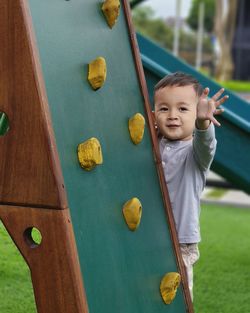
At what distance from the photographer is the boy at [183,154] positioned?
221 centimetres

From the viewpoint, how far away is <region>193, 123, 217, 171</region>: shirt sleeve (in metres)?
2.12

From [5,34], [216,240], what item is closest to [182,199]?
[5,34]

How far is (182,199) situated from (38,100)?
692mm

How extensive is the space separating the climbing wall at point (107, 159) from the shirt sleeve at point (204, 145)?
13cm

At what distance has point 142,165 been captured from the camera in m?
2.18

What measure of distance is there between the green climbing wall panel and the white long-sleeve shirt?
0.06 metres

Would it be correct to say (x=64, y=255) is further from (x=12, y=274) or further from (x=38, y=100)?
(x=12, y=274)

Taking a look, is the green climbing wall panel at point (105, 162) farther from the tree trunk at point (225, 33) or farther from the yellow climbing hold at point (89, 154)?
the tree trunk at point (225, 33)

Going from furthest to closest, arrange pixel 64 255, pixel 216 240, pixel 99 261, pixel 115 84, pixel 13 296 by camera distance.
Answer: pixel 216 240, pixel 13 296, pixel 115 84, pixel 99 261, pixel 64 255

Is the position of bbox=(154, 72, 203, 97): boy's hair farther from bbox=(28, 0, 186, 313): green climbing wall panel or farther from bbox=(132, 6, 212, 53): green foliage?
bbox=(132, 6, 212, 53): green foliage

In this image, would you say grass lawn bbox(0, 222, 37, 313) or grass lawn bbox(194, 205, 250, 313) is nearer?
grass lawn bbox(0, 222, 37, 313)

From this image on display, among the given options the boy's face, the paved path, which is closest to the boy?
the boy's face

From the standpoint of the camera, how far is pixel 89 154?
73.7 inches

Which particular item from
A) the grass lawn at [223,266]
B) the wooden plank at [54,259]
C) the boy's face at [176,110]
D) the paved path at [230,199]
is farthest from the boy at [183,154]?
the paved path at [230,199]
